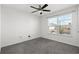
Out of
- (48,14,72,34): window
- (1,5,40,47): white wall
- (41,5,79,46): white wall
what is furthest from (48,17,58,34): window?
(1,5,40,47): white wall

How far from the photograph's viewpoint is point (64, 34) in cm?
401

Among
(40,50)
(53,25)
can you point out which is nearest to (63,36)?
(53,25)

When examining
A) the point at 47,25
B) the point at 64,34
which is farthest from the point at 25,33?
the point at 64,34

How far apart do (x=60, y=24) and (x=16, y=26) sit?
3350 millimetres

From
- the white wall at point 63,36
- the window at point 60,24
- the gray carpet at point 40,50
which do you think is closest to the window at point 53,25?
the window at point 60,24

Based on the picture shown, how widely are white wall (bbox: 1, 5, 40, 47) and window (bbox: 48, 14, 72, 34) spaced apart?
1552mm

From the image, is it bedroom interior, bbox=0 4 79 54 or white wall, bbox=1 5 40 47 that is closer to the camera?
bedroom interior, bbox=0 4 79 54

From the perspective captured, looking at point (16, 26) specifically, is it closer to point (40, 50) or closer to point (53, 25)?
point (40, 50)

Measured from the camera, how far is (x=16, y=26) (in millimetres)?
3852

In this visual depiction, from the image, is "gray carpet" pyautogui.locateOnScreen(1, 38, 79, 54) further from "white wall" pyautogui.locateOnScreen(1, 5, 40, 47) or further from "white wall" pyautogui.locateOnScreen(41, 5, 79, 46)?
"white wall" pyautogui.locateOnScreen(1, 5, 40, 47)

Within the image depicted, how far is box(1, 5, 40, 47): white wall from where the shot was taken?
3.25 metres

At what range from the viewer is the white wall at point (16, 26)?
3254 millimetres

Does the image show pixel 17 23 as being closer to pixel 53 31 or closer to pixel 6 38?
pixel 6 38

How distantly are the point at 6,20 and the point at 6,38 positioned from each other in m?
1.11
